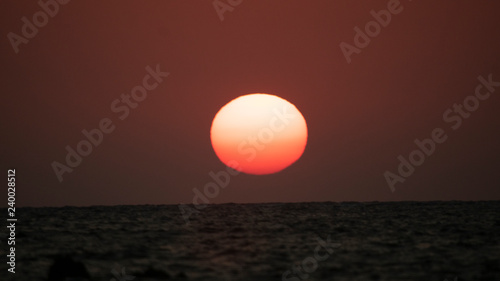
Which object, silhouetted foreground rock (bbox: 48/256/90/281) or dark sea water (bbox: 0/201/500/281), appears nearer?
silhouetted foreground rock (bbox: 48/256/90/281)

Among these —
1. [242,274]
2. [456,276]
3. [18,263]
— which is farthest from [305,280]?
[18,263]

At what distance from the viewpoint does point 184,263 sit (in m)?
29.7

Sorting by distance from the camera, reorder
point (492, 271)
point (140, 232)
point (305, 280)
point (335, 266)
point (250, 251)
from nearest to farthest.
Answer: point (305, 280)
point (492, 271)
point (335, 266)
point (250, 251)
point (140, 232)

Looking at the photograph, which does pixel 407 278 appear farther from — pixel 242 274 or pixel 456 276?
pixel 242 274

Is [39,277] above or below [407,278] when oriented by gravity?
above

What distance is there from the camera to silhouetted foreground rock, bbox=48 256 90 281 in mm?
25219

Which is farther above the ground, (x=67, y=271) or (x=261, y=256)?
(x=261, y=256)

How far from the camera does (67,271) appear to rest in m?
25.9

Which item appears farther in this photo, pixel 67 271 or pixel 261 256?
pixel 261 256

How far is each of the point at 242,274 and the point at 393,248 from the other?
11.9 m

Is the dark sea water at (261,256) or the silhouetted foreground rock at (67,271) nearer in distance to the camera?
the silhouetted foreground rock at (67,271)

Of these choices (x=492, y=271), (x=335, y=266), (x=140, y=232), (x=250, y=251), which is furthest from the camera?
(x=140, y=232)

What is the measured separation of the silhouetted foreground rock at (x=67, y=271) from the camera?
993 inches

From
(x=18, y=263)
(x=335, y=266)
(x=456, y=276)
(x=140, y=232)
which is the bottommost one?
(x=456, y=276)
